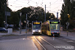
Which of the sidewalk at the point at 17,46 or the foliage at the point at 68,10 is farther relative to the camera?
the foliage at the point at 68,10

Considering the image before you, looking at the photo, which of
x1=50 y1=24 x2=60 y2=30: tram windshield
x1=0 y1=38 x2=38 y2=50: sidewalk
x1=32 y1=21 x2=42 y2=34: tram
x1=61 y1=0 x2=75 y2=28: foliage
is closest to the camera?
x1=0 y1=38 x2=38 y2=50: sidewalk

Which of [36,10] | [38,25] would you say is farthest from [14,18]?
[38,25]

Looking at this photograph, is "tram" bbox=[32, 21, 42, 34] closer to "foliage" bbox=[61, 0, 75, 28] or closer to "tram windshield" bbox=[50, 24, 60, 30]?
"tram windshield" bbox=[50, 24, 60, 30]

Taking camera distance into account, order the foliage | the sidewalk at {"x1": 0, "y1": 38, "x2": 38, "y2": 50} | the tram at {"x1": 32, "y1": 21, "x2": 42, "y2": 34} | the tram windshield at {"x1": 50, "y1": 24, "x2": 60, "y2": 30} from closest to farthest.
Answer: the sidewalk at {"x1": 0, "y1": 38, "x2": 38, "y2": 50}
the tram windshield at {"x1": 50, "y1": 24, "x2": 60, "y2": 30}
the tram at {"x1": 32, "y1": 21, "x2": 42, "y2": 34}
the foliage

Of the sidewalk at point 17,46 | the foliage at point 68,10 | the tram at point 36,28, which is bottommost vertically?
the sidewalk at point 17,46

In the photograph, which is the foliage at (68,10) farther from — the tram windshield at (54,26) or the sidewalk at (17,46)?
the sidewalk at (17,46)

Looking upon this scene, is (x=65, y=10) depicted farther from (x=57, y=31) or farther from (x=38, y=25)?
(x=57, y=31)

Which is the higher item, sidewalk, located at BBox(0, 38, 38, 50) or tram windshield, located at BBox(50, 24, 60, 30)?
tram windshield, located at BBox(50, 24, 60, 30)

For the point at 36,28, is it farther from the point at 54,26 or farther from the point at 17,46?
the point at 17,46

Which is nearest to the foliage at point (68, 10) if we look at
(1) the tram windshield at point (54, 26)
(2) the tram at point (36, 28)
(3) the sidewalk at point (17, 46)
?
(2) the tram at point (36, 28)

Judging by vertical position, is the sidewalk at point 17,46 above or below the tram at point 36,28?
below

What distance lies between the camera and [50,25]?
29.8m

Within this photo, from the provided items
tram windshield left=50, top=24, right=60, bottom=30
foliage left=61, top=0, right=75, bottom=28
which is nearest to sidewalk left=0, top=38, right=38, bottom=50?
tram windshield left=50, top=24, right=60, bottom=30

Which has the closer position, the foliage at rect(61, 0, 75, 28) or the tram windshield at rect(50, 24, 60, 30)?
the tram windshield at rect(50, 24, 60, 30)
